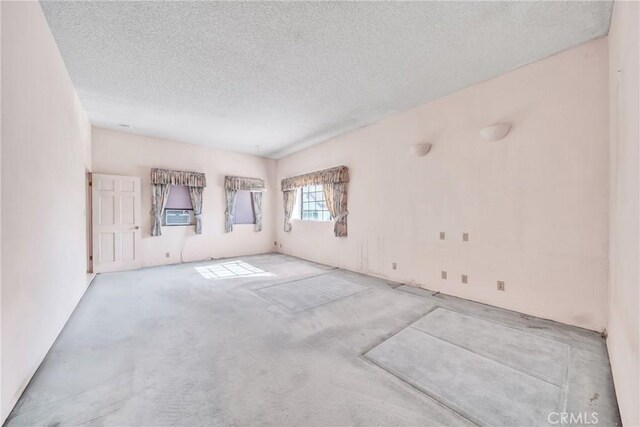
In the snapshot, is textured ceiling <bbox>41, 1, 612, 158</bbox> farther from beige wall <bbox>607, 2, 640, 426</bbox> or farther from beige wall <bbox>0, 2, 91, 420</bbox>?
beige wall <bbox>607, 2, 640, 426</bbox>

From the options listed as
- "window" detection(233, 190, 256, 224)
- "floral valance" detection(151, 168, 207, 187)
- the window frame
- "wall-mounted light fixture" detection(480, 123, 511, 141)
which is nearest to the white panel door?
"floral valance" detection(151, 168, 207, 187)

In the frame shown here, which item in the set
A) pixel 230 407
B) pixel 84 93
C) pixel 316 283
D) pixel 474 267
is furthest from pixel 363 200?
pixel 84 93

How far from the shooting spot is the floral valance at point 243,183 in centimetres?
657

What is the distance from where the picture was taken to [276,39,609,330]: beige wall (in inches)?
101

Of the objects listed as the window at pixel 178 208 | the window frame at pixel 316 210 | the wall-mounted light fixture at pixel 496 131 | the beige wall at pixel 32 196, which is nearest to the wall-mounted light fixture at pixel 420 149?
the wall-mounted light fixture at pixel 496 131

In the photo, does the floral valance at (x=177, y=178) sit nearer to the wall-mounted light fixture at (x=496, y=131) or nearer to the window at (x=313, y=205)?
the window at (x=313, y=205)

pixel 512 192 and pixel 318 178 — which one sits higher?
pixel 318 178

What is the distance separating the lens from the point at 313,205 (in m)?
6.54

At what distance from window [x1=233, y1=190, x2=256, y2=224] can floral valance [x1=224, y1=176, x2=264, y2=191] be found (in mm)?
219

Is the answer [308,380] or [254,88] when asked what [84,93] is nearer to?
[254,88]

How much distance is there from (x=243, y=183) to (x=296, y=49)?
4.69 m

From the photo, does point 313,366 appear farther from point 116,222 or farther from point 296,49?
point 116,222

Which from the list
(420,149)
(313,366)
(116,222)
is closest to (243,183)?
(116,222)

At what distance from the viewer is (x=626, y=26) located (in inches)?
67.8
